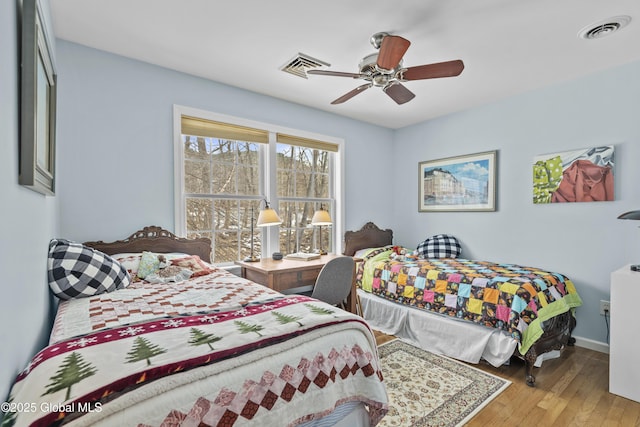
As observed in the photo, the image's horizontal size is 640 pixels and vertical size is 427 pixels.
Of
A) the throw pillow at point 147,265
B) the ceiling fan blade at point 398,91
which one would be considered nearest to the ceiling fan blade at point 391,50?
the ceiling fan blade at point 398,91

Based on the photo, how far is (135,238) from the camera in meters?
2.47

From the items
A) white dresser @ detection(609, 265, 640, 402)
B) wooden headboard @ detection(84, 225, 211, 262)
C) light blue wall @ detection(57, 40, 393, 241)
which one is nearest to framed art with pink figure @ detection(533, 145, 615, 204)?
white dresser @ detection(609, 265, 640, 402)

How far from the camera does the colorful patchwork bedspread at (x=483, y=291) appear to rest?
7.52 ft

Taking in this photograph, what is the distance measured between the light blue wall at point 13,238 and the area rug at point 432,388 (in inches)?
69.9

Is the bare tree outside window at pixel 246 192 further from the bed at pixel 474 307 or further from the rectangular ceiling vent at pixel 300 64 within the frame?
the bed at pixel 474 307

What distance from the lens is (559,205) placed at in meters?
2.97

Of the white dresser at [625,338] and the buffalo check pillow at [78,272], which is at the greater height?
the buffalo check pillow at [78,272]

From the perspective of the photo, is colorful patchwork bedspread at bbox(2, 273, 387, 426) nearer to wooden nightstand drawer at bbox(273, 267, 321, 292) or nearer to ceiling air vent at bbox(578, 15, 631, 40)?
wooden nightstand drawer at bbox(273, 267, 321, 292)

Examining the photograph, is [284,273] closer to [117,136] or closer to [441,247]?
[117,136]

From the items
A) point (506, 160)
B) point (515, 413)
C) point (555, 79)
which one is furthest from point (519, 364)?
point (555, 79)

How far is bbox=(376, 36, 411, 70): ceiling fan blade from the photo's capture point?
171 cm

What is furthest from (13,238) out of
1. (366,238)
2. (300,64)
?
(366,238)

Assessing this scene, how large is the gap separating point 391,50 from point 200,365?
1.87 metres

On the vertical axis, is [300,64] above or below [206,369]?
above
